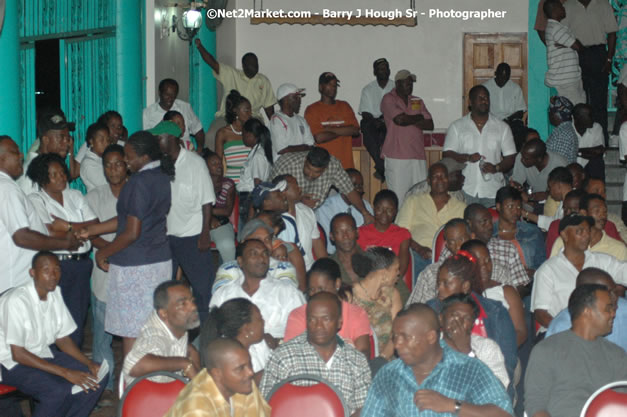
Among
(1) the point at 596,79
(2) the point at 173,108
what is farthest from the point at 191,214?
(1) the point at 596,79

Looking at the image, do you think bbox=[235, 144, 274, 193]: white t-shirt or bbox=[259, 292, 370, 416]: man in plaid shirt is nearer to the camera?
bbox=[259, 292, 370, 416]: man in plaid shirt

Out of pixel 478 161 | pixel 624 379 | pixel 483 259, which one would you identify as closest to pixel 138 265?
pixel 483 259

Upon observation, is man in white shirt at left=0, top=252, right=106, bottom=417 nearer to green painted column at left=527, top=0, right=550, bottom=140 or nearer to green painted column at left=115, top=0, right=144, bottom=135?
green painted column at left=115, top=0, right=144, bottom=135

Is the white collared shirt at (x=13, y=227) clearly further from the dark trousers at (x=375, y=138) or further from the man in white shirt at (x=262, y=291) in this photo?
the dark trousers at (x=375, y=138)

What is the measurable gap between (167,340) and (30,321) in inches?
36.6

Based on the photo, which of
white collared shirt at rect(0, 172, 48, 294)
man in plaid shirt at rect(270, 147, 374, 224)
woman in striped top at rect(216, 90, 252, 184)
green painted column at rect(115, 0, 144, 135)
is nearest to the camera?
white collared shirt at rect(0, 172, 48, 294)

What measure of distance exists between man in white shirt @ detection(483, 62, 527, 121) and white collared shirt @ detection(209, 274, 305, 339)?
22.9 ft

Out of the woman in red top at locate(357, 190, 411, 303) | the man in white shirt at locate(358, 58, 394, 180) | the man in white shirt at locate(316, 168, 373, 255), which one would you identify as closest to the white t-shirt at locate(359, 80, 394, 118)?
the man in white shirt at locate(358, 58, 394, 180)

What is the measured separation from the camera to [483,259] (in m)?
5.83

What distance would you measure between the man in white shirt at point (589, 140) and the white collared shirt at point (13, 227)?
637 centimetres

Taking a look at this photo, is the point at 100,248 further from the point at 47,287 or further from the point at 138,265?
the point at 47,287

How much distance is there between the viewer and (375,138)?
460 inches

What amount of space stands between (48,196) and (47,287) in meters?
1.06

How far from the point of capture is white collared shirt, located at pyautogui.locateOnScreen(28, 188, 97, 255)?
6.05 meters
